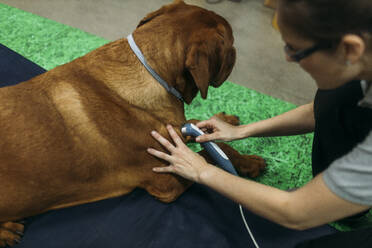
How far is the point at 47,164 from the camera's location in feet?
4.68

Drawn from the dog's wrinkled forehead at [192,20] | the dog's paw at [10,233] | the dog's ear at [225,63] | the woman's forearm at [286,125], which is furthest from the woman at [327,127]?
the dog's paw at [10,233]

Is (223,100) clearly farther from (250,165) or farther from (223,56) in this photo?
(223,56)

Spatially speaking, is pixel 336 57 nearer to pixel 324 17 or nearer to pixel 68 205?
pixel 324 17

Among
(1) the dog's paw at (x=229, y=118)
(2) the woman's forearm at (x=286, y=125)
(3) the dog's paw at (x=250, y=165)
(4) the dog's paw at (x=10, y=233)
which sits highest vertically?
(2) the woman's forearm at (x=286, y=125)

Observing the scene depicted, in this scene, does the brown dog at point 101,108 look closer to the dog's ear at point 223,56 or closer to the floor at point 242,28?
the dog's ear at point 223,56

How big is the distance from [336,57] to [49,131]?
1.28 metres

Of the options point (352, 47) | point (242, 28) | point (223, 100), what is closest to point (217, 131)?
point (223, 100)

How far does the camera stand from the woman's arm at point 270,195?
42.3 inches

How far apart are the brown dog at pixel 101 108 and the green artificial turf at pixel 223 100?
0.80m

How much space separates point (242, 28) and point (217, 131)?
7.69ft

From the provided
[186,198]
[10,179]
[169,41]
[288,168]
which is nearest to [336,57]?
[169,41]

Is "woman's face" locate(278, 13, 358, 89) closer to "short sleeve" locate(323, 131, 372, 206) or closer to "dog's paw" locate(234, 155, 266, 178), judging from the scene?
"short sleeve" locate(323, 131, 372, 206)

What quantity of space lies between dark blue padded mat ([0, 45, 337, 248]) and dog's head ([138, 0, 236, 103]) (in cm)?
77

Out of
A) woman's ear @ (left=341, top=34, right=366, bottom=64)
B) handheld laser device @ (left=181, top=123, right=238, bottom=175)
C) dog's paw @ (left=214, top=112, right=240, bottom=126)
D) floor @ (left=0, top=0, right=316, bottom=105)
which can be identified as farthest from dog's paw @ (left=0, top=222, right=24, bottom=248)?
floor @ (left=0, top=0, right=316, bottom=105)
